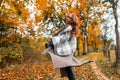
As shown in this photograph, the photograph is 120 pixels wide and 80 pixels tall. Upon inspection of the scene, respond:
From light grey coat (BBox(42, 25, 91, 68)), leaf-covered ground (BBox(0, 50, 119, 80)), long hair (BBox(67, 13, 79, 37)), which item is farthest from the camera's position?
leaf-covered ground (BBox(0, 50, 119, 80))

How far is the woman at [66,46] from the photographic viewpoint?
5.91m

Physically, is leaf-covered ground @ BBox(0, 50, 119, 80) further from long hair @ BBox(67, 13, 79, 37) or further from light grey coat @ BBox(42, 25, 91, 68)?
long hair @ BBox(67, 13, 79, 37)

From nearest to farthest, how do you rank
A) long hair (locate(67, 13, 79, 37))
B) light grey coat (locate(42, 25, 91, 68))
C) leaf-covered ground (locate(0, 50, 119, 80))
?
light grey coat (locate(42, 25, 91, 68))
long hair (locate(67, 13, 79, 37))
leaf-covered ground (locate(0, 50, 119, 80))

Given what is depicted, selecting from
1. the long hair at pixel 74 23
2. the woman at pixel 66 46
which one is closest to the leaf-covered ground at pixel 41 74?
the woman at pixel 66 46

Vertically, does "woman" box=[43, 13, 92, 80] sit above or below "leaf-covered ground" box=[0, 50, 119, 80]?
above

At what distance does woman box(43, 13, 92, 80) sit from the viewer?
5.91m

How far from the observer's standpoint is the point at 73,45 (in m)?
6.12

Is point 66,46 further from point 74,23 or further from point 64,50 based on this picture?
point 74,23

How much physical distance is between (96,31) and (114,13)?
14.0 m

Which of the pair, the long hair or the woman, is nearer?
the woman

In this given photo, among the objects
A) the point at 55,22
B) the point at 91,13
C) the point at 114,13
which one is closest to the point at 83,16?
the point at 91,13

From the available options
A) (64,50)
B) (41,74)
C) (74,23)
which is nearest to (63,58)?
(64,50)

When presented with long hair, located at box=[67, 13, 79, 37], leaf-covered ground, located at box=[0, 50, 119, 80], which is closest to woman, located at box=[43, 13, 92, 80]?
long hair, located at box=[67, 13, 79, 37]

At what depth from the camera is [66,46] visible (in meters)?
6.04
